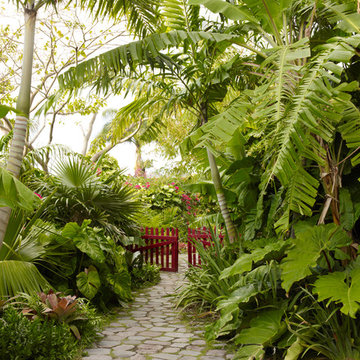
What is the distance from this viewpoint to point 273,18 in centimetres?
454

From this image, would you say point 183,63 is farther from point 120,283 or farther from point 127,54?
point 120,283

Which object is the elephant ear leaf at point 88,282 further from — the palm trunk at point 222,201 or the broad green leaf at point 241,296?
the broad green leaf at point 241,296

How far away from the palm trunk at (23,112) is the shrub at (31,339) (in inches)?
31.3

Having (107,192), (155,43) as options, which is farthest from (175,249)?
(155,43)

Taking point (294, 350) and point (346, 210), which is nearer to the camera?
point (294, 350)

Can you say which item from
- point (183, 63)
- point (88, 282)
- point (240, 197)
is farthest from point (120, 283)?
point (183, 63)

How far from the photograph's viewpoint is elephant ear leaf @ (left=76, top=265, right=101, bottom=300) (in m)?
5.62

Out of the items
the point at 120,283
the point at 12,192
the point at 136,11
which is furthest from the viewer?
the point at 136,11

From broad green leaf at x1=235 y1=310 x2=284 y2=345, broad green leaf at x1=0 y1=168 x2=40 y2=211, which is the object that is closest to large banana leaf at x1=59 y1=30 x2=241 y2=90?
broad green leaf at x1=0 y1=168 x2=40 y2=211

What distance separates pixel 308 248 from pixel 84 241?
3036 mm

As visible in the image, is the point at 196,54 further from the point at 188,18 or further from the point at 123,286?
the point at 123,286

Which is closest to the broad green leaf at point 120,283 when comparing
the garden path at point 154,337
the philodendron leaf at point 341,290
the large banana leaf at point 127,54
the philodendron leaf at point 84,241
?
the garden path at point 154,337

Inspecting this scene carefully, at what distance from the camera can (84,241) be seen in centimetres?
575

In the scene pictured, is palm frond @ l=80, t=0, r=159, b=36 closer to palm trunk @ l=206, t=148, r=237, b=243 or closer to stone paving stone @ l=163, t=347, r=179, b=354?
palm trunk @ l=206, t=148, r=237, b=243
